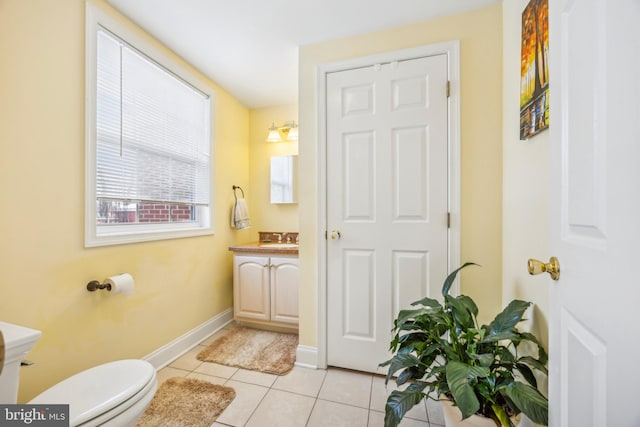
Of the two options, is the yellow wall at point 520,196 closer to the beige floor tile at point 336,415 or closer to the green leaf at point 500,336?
the green leaf at point 500,336

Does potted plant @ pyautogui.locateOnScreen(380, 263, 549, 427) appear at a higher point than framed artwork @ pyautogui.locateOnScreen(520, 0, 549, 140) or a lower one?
lower

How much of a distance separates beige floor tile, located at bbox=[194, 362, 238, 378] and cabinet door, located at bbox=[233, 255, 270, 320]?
1.91 feet

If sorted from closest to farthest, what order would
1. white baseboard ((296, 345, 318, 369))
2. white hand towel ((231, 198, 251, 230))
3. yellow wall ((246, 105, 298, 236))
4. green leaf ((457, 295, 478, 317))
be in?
green leaf ((457, 295, 478, 317))
white baseboard ((296, 345, 318, 369))
white hand towel ((231, 198, 251, 230))
yellow wall ((246, 105, 298, 236))

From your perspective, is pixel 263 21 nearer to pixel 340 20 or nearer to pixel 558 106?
pixel 340 20

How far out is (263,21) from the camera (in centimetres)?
178

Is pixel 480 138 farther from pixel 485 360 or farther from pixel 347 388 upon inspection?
pixel 347 388

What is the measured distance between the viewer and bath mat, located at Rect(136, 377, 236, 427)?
4.70ft

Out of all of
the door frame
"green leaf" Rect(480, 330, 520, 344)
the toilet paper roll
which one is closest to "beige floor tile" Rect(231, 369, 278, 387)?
the door frame

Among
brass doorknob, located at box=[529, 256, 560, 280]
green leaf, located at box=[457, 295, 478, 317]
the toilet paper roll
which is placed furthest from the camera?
the toilet paper roll

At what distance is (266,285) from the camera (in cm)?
249

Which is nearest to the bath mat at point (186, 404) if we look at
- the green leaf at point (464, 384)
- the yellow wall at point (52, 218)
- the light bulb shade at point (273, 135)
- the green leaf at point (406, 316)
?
the yellow wall at point (52, 218)

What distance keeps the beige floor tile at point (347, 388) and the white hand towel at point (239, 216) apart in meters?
1.67

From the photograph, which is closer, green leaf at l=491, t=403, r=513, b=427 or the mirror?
green leaf at l=491, t=403, r=513, b=427

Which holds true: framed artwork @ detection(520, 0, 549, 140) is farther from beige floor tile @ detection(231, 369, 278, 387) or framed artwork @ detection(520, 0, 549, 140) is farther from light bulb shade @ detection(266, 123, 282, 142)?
light bulb shade @ detection(266, 123, 282, 142)
